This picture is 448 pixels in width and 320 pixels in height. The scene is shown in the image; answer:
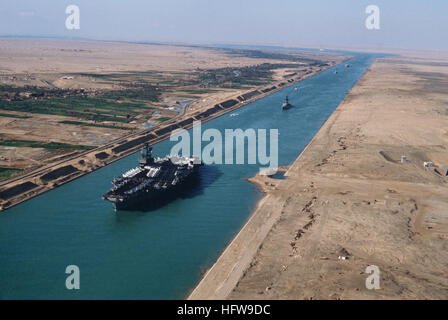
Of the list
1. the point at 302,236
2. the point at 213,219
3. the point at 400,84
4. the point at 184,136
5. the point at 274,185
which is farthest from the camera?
the point at 400,84

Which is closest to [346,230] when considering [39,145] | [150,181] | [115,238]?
[115,238]

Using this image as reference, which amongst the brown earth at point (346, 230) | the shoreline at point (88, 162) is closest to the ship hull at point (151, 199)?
the brown earth at point (346, 230)

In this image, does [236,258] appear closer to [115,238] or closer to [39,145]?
[115,238]

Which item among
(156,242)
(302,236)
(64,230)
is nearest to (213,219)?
(156,242)

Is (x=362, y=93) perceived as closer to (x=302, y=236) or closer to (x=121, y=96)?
(x=121, y=96)

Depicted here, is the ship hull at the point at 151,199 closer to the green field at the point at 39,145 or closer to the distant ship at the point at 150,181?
the distant ship at the point at 150,181

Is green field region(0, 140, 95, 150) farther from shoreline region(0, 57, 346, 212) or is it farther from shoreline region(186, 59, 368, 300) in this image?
shoreline region(186, 59, 368, 300)
